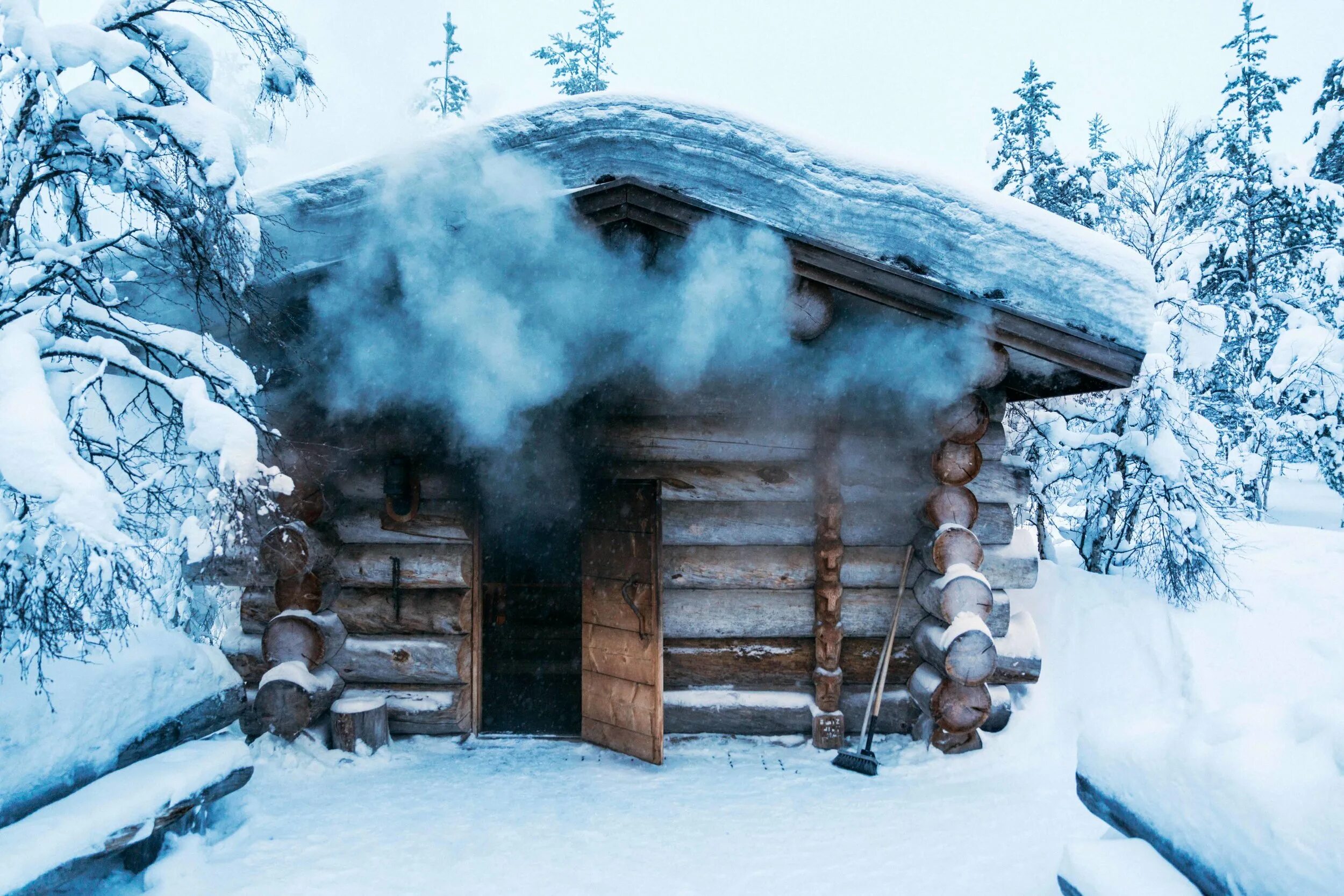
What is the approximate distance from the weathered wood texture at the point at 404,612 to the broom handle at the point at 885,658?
2.92 meters

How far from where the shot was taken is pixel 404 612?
5.41 m

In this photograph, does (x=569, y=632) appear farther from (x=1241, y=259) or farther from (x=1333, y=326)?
(x=1333, y=326)

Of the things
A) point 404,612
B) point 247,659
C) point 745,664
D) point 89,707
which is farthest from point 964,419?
point 247,659

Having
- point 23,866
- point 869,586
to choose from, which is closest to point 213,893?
point 23,866

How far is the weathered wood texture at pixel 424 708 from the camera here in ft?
17.5

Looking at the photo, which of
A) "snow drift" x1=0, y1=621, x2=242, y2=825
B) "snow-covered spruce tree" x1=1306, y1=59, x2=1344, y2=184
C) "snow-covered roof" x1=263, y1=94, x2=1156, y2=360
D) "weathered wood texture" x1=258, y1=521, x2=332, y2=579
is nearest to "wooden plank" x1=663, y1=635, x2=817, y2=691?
"weathered wood texture" x1=258, y1=521, x2=332, y2=579

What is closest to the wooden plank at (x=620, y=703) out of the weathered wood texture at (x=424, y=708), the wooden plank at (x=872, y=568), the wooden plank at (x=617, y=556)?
the wooden plank at (x=617, y=556)

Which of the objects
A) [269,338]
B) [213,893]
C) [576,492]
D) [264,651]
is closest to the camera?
[213,893]

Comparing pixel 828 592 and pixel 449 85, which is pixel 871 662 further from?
pixel 449 85

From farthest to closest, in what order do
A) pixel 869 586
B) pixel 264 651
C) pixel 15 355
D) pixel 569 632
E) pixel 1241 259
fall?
1. pixel 1241 259
2. pixel 569 632
3. pixel 869 586
4. pixel 264 651
5. pixel 15 355

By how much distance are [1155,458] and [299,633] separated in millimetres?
7608

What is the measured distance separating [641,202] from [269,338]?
2.33m

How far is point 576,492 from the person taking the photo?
6500mm

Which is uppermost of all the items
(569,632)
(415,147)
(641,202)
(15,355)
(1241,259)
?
(1241,259)
